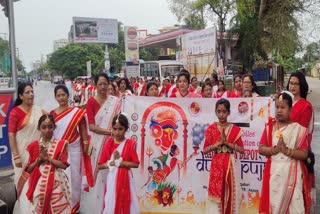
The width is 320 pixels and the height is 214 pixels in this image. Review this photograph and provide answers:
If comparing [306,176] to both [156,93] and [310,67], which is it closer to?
[156,93]

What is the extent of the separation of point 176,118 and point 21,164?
1742 mm

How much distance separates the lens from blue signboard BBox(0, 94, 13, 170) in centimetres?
566

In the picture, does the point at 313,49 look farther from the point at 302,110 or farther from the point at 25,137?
the point at 25,137

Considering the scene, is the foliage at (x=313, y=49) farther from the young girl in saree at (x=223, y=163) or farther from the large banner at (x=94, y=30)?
the young girl in saree at (x=223, y=163)

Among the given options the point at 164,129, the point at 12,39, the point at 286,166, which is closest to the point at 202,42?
the point at 12,39

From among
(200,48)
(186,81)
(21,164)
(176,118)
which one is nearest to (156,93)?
(186,81)

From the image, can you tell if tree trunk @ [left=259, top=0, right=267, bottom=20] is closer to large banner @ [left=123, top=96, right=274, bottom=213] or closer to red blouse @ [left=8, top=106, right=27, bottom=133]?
large banner @ [left=123, top=96, right=274, bottom=213]

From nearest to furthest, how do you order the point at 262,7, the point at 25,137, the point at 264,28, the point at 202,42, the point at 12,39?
the point at 25,137, the point at 12,39, the point at 202,42, the point at 262,7, the point at 264,28

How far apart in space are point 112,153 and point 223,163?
1.02 metres

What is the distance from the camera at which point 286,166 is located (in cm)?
338

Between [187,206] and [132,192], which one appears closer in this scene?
[132,192]

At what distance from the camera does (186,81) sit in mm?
5703

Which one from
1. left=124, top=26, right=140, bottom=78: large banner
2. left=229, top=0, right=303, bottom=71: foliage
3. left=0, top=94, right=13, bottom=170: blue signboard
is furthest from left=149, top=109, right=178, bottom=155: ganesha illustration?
left=124, top=26, right=140, bottom=78: large banner

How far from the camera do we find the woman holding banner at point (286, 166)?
334 centimetres
